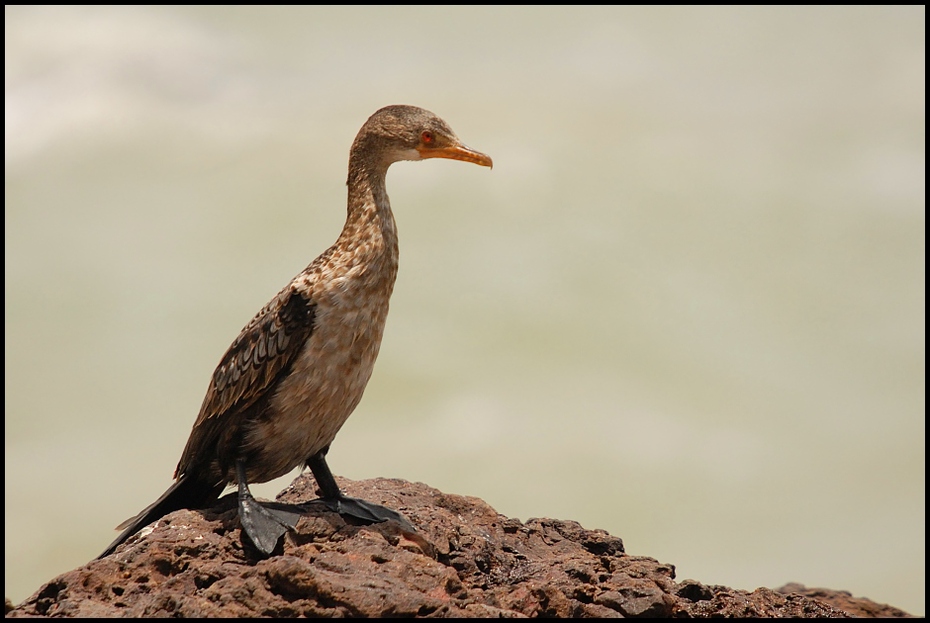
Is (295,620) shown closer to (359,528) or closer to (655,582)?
(359,528)

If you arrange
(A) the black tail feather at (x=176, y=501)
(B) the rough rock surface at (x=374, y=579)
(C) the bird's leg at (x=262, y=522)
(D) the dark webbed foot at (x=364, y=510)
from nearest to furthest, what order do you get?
(B) the rough rock surface at (x=374, y=579)
(C) the bird's leg at (x=262, y=522)
(D) the dark webbed foot at (x=364, y=510)
(A) the black tail feather at (x=176, y=501)

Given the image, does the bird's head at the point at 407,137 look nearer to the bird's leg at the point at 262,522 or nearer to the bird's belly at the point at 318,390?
the bird's belly at the point at 318,390

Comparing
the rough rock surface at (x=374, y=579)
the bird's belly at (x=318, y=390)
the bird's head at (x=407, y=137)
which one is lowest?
the rough rock surface at (x=374, y=579)

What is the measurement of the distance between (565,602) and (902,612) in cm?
463

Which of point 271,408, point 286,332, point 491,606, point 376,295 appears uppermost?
point 376,295

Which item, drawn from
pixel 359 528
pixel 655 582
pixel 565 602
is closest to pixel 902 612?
pixel 655 582

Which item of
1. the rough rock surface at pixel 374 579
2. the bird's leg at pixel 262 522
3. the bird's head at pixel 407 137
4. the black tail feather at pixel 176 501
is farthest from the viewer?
the bird's head at pixel 407 137

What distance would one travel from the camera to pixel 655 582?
5.75 meters

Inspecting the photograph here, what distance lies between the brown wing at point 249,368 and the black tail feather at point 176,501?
0.34 feet

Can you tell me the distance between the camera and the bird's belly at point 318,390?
6168mm

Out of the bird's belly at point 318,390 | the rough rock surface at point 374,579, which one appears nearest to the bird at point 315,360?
the bird's belly at point 318,390

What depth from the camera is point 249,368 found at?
20.5 feet

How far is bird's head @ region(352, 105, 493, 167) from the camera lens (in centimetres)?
656

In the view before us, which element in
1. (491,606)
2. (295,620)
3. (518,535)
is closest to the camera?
(295,620)
